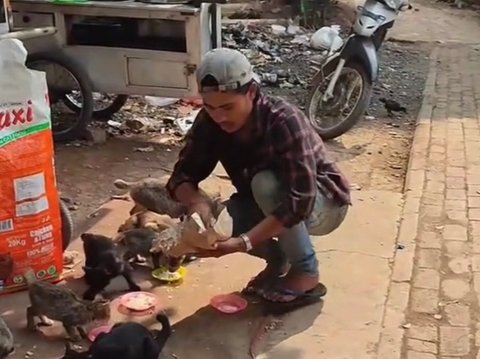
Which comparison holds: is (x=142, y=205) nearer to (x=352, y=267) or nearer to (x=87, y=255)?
(x=87, y=255)

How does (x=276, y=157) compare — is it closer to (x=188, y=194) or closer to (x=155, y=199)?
(x=188, y=194)

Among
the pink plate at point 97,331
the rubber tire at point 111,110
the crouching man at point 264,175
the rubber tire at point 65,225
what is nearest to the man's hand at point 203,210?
the crouching man at point 264,175

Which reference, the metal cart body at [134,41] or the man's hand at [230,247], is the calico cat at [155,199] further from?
the metal cart body at [134,41]

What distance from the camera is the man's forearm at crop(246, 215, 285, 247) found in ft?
11.0

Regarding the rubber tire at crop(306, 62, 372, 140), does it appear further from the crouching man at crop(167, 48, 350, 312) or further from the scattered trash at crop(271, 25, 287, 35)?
the scattered trash at crop(271, 25, 287, 35)

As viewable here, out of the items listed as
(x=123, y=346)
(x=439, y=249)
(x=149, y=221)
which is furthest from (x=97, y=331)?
(x=439, y=249)

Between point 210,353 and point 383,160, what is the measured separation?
3.08 m

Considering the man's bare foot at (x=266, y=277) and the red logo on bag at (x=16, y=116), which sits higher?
the red logo on bag at (x=16, y=116)

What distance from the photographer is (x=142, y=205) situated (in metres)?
4.48

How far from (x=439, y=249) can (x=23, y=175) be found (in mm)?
2209

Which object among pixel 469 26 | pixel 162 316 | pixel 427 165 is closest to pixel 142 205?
pixel 162 316

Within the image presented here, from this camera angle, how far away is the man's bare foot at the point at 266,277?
383 centimetres

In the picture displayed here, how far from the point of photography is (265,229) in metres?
3.37

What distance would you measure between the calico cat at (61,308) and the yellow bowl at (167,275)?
531 mm
